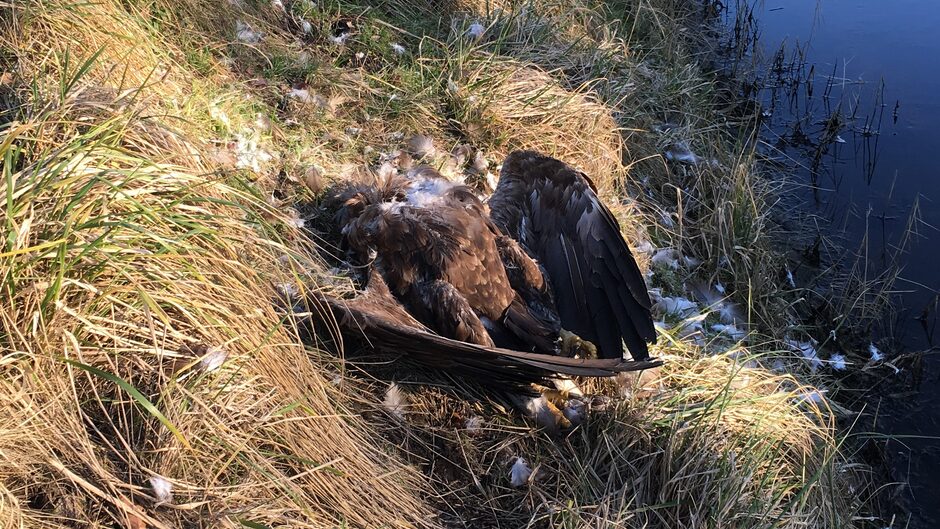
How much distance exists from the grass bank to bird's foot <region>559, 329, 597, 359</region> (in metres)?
0.16

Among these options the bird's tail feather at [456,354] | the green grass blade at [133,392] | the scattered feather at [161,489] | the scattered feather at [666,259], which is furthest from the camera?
the scattered feather at [666,259]

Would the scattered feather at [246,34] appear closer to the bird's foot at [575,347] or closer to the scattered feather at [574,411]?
the bird's foot at [575,347]

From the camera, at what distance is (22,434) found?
1.79 metres

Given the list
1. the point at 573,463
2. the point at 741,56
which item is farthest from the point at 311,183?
the point at 741,56

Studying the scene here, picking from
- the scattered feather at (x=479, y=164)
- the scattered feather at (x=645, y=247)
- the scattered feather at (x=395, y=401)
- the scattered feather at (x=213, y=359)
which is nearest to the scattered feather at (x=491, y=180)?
the scattered feather at (x=479, y=164)

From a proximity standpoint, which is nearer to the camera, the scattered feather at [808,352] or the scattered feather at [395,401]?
the scattered feather at [395,401]

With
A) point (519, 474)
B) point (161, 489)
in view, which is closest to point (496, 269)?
point (519, 474)

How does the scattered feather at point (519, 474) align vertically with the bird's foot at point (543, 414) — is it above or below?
below

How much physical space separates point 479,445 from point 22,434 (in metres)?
1.42

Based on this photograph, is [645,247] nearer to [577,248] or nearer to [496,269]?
[577,248]

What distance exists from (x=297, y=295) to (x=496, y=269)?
31.8 inches

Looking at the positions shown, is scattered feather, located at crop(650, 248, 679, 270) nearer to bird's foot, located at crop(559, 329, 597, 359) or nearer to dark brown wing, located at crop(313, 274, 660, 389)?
bird's foot, located at crop(559, 329, 597, 359)

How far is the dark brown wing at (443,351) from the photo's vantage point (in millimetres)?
2250

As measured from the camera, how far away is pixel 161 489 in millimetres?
1889
